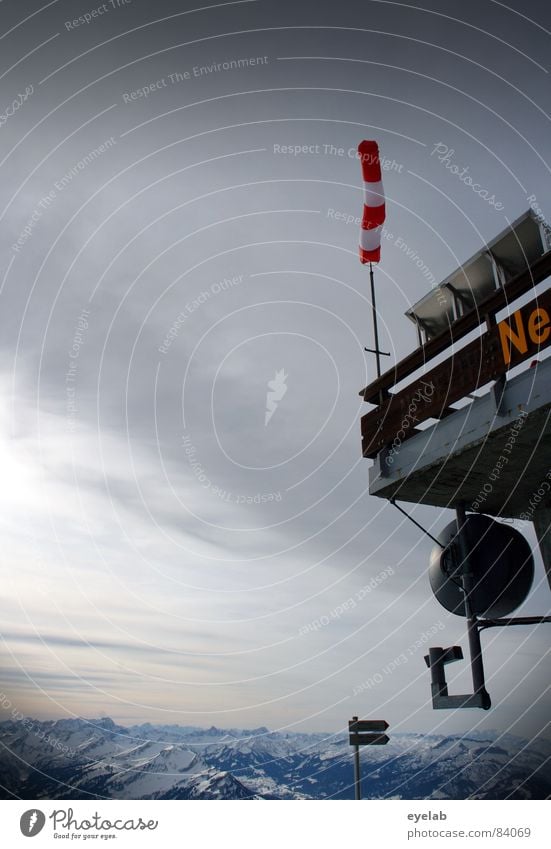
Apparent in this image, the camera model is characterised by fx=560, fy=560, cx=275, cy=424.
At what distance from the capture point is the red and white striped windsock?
16672mm

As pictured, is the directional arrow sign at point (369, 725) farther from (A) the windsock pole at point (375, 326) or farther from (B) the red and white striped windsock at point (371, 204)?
(B) the red and white striped windsock at point (371, 204)

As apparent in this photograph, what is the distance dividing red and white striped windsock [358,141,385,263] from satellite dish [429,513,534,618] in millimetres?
9435

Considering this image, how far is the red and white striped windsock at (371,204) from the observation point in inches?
656

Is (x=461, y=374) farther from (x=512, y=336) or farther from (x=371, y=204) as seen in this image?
(x=371, y=204)

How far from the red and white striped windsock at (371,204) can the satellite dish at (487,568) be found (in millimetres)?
9435

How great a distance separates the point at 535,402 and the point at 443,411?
309cm

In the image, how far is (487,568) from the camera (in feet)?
52.2

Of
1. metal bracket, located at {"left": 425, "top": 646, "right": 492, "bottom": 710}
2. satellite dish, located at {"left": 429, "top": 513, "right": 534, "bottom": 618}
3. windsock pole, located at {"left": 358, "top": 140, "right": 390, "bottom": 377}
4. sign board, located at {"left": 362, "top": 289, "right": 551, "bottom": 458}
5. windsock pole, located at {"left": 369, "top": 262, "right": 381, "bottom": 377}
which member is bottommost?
metal bracket, located at {"left": 425, "top": 646, "right": 492, "bottom": 710}

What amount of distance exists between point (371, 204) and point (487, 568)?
38.1 feet

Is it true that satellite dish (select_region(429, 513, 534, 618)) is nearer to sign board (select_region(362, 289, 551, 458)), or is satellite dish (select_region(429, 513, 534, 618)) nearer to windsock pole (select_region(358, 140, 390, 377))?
sign board (select_region(362, 289, 551, 458))

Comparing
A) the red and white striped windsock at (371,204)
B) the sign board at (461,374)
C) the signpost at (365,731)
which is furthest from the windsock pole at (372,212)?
the signpost at (365,731)

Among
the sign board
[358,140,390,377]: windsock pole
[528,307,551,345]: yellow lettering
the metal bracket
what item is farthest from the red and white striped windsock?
the metal bracket

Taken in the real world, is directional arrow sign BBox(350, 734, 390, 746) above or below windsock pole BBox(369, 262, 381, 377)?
below
